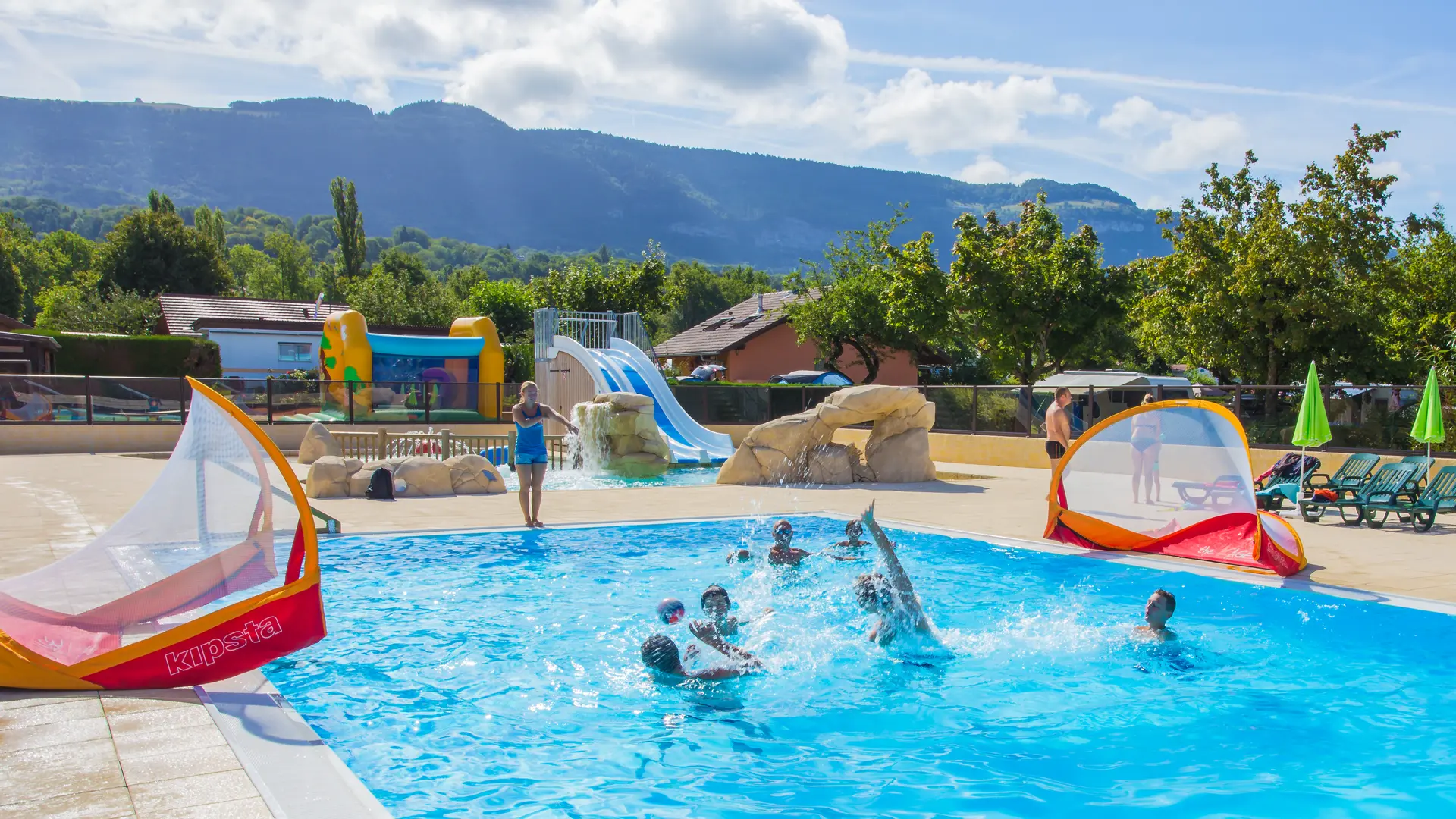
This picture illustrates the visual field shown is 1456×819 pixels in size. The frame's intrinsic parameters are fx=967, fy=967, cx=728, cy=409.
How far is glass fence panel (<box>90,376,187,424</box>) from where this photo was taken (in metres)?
23.9

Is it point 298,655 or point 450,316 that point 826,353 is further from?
point 298,655

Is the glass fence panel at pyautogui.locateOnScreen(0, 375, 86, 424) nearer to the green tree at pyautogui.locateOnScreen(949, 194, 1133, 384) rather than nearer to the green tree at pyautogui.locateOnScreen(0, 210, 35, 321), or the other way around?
the green tree at pyautogui.locateOnScreen(949, 194, 1133, 384)

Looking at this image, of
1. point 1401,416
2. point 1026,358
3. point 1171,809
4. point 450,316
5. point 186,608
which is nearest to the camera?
point 1171,809

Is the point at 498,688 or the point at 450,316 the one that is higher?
the point at 450,316

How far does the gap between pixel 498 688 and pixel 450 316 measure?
5322 centimetres

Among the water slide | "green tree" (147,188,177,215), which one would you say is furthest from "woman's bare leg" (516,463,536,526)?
"green tree" (147,188,177,215)

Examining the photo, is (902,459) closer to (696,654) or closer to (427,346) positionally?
(696,654)

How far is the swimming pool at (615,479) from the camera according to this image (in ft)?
61.4

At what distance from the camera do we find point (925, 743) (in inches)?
208

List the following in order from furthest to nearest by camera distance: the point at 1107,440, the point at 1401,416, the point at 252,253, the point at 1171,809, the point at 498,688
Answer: the point at 252,253, the point at 1401,416, the point at 1107,440, the point at 498,688, the point at 1171,809

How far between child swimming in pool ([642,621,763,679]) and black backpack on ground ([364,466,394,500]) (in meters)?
8.54

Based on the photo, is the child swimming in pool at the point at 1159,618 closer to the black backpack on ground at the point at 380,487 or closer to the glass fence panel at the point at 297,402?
the black backpack on ground at the point at 380,487

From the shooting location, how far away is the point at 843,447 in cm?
1691

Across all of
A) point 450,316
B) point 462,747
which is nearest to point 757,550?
point 462,747
